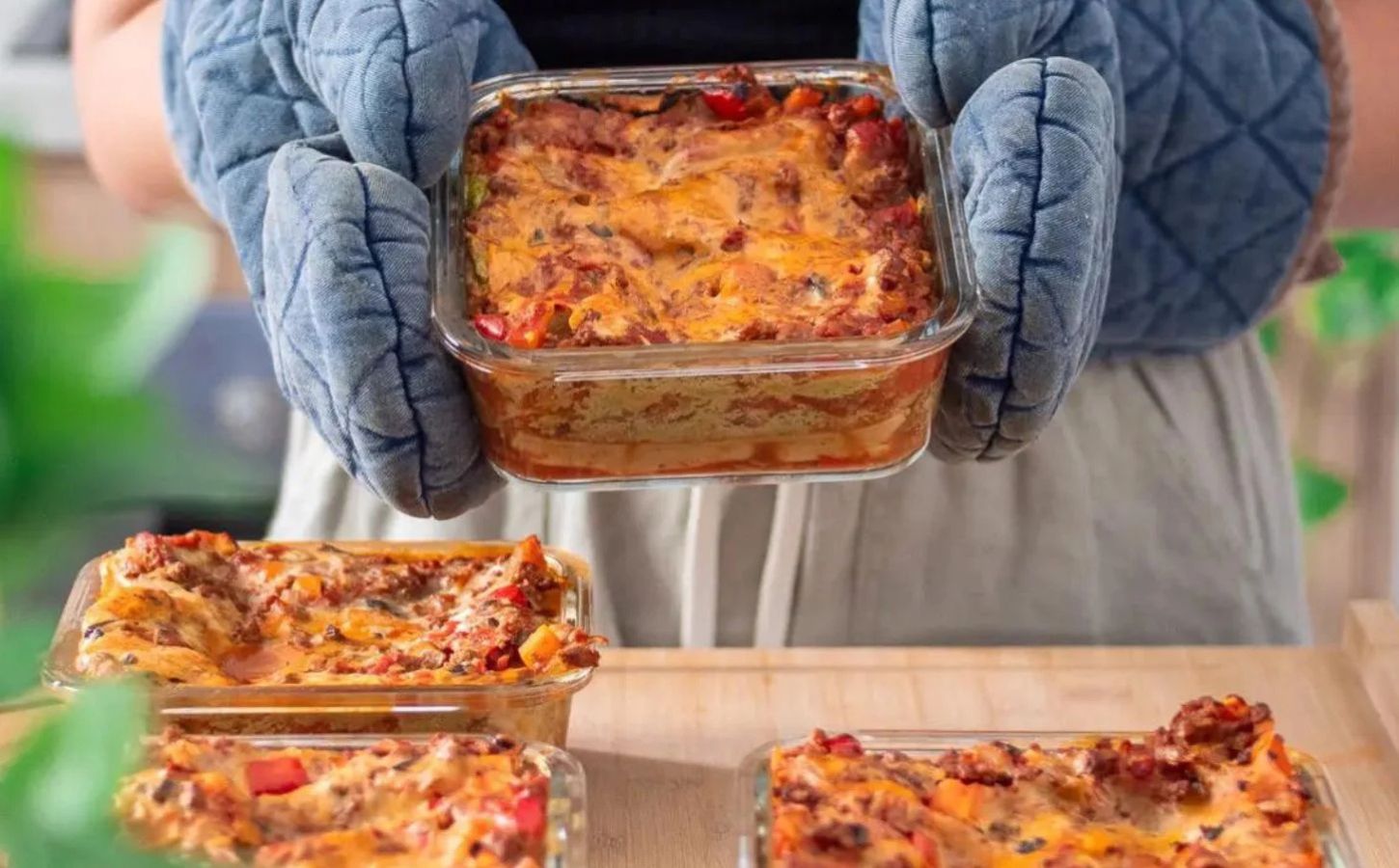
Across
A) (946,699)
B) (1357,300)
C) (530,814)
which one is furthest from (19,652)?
(1357,300)

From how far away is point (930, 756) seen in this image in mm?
838

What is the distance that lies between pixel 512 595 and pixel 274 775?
0.18 metres

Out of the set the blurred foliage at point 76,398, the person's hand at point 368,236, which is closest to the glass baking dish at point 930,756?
the person's hand at point 368,236

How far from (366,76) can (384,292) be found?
0.11 meters

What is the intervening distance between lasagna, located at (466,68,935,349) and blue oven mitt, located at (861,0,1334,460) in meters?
0.05

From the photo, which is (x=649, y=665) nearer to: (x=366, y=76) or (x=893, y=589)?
(x=893, y=589)

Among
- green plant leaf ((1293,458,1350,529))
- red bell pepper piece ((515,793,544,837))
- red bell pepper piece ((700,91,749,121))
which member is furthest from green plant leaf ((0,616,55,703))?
green plant leaf ((1293,458,1350,529))

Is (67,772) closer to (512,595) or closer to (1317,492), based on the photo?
(512,595)

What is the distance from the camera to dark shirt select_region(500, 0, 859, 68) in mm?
1100

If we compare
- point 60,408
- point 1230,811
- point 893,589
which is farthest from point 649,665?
point 60,408

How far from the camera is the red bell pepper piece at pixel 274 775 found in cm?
77

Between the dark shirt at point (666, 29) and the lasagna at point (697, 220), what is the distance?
13cm

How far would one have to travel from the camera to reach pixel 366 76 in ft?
2.71

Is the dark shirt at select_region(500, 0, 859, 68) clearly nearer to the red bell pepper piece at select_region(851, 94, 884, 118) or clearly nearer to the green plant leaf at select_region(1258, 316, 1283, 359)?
the red bell pepper piece at select_region(851, 94, 884, 118)
